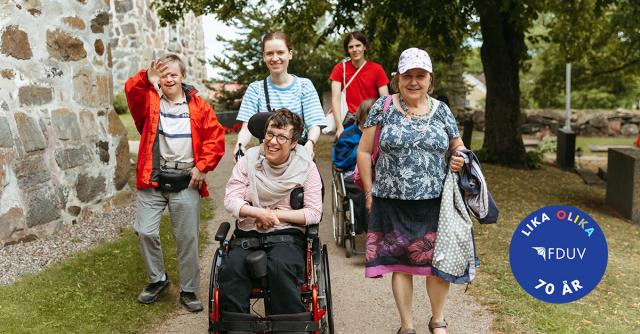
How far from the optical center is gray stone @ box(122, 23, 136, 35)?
17297 millimetres

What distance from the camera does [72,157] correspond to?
251 inches

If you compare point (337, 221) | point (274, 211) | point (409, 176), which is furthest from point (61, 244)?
point (409, 176)

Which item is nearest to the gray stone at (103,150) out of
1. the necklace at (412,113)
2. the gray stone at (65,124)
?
the gray stone at (65,124)

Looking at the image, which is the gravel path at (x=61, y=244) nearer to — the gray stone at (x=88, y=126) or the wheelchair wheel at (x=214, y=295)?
the gray stone at (x=88, y=126)

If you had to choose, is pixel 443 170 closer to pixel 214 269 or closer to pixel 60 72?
pixel 214 269

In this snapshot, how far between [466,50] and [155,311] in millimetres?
14434

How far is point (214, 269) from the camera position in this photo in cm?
363

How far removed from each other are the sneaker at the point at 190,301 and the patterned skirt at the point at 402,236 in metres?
1.34

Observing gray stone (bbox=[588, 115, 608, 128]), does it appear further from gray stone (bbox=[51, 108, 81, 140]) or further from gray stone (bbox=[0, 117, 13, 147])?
gray stone (bbox=[0, 117, 13, 147])

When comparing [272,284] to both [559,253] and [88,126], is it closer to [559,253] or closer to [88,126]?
[559,253]

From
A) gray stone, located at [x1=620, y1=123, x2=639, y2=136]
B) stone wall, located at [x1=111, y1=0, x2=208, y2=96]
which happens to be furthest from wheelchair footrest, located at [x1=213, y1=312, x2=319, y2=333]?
gray stone, located at [x1=620, y1=123, x2=639, y2=136]

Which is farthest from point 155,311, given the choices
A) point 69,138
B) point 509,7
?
point 509,7

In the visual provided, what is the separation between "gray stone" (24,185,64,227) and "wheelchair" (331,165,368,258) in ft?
8.11

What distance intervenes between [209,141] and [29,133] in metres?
2.17
